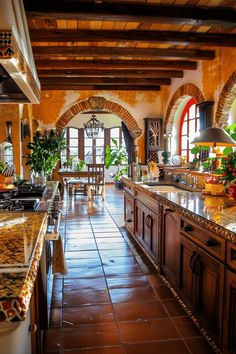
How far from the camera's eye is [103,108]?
26.6 feet

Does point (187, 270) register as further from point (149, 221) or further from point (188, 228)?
point (149, 221)

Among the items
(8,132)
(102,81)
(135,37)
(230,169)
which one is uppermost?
(102,81)

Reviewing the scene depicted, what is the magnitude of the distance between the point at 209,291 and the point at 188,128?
17.5ft

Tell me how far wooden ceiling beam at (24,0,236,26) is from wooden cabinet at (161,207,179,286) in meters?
1.99

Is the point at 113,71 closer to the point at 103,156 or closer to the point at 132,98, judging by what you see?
the point at 132,98

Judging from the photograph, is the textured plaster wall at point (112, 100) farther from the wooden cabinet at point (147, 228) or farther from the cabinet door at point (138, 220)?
the wooden cabinet at point (147, 228)

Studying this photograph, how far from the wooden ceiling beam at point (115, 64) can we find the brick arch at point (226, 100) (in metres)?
1.20

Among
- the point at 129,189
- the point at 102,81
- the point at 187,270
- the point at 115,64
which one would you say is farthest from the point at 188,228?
the point at 102,81

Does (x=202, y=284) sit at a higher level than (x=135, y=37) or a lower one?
lower

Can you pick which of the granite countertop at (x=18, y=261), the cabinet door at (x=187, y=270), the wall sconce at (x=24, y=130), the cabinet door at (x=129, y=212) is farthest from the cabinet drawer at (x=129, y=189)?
the wall sconce at (x=24, y=130)

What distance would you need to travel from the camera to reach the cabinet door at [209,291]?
186cm

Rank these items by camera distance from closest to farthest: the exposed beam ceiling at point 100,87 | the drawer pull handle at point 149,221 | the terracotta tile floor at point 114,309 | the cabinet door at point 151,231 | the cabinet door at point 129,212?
the terracotta tile floor at point 114,309, the cabinet door at point 151,231, the drawer pull handle at point 149,221, the cabinet door at point 129,212, the exposed beam ceiling at point 100,87

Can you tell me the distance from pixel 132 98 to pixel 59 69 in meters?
2.46

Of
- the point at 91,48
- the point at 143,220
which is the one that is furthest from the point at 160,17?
the point at 143,220
